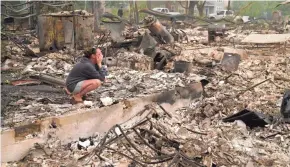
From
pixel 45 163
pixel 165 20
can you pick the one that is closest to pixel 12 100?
pixel 45 163

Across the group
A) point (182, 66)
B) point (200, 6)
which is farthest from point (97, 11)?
point (200, 6)

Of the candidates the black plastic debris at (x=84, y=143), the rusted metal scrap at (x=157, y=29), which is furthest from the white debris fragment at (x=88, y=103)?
the rusted metal scrap at (x=157, y=29)

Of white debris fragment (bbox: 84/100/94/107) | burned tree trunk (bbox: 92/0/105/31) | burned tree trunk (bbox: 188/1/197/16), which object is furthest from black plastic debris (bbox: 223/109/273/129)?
burned tree trunk (bbox: 188/1/197/16)

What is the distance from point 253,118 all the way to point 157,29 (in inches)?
319

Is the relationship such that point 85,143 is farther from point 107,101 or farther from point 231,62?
point 231,62

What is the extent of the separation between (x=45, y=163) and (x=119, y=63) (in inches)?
221

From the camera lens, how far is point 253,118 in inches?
270

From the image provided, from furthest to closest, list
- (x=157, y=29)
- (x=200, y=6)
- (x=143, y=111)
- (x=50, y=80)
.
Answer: (x=200, y=6)
(x=157, y=29)
(x=50, y=80)
(x=143, y=111)

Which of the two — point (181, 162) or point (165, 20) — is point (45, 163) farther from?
point (165, 20)

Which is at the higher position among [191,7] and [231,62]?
[191,7]

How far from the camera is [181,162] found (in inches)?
208

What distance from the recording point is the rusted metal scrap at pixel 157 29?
46.2 feet

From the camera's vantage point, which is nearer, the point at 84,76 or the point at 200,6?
the point at 84,76

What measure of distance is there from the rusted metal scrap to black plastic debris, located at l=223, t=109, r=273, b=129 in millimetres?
7715
